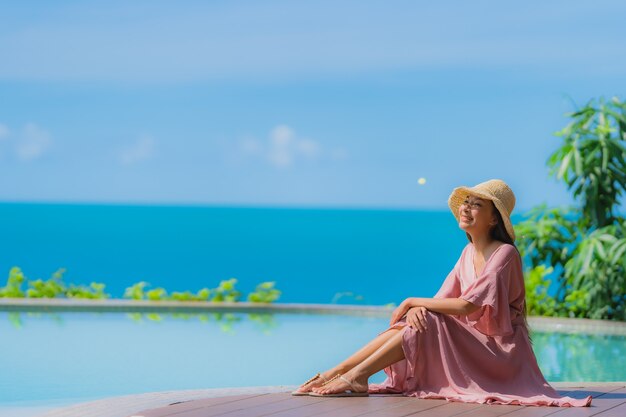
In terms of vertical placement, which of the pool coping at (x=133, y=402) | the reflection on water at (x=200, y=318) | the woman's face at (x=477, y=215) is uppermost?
the reflection on water at (x=200, y=318)

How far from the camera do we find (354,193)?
6303cm

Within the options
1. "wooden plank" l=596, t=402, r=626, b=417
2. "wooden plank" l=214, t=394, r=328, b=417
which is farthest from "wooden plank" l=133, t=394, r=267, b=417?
"wooden plank" l=596, t=402, r=626, b=417

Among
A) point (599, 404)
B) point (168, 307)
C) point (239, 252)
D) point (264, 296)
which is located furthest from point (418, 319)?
point (239, 252)

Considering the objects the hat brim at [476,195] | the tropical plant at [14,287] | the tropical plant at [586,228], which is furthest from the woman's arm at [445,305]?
the tropical plant at [14,287]

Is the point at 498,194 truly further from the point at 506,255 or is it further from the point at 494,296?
the point at 494,296

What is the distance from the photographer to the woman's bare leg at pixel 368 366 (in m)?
4.58

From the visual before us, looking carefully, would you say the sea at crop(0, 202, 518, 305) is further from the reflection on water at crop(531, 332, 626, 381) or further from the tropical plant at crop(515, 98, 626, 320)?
the reflection on water at crop(531, 332, 626, 381)

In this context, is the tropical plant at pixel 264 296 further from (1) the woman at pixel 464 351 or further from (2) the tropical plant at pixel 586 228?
(1) the woman at pixel 464 351

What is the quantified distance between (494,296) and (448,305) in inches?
7.4

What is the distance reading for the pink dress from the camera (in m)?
4.61

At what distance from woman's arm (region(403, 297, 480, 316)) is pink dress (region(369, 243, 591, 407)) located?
24 millimetres

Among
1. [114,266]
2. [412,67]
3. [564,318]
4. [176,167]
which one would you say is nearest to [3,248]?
[114,266]

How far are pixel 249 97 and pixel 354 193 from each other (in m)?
12.3

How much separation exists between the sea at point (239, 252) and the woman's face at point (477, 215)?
807 inches
